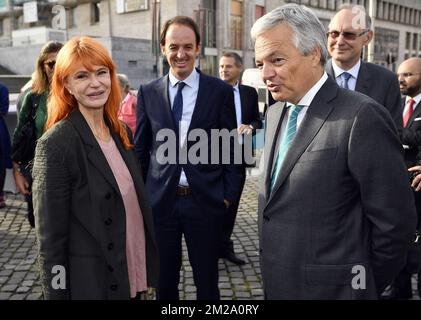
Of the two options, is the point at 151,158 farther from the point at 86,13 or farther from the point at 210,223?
the point at 86,13

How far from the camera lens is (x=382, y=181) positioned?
72.3 inches

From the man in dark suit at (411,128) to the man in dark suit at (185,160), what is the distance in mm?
1625

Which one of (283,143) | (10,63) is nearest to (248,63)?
(10,63)

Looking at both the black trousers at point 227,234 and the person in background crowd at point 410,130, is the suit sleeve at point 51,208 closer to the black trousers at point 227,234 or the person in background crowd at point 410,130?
the person in background crowd at point 410,130

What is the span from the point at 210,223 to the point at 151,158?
0.66 metres

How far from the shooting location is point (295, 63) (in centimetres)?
197

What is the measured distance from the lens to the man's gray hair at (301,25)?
195 centimetres

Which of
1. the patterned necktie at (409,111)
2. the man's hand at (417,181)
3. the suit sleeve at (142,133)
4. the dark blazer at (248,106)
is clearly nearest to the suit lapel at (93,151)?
the suit sleeve at (142,133)

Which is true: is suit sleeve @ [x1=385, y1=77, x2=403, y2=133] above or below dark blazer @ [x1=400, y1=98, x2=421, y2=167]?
above

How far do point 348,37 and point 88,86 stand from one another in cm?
202

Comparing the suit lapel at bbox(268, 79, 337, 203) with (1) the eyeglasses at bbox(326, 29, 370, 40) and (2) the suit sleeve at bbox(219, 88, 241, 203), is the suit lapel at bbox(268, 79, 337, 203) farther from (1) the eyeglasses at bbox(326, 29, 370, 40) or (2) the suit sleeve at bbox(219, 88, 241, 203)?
(1) the eyeglasses at bbox(326, 29, 370, 40)

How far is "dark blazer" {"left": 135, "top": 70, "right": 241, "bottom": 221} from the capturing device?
3.08 metres

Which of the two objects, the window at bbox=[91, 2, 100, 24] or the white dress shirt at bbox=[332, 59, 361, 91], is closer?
the white dress shirt at bbox=[332, 59, 361, 91]

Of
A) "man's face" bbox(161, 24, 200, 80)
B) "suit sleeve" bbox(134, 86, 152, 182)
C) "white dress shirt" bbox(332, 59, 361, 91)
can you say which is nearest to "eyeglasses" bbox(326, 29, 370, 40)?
"white dress shirt" bbox(332, 59, 361, 91)
